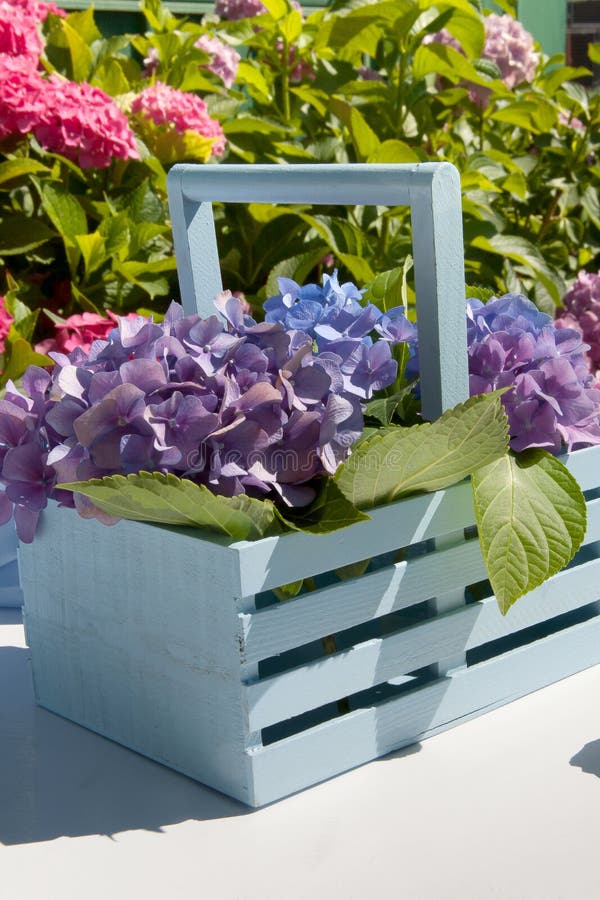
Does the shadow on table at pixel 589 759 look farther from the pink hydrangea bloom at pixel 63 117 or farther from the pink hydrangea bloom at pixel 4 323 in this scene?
the pink hydrangea bloom at pixel 63 117

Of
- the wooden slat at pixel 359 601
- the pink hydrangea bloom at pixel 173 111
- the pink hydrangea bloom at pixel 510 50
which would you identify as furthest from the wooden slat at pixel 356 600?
the pink hydrangea bloom at pixel 510 50

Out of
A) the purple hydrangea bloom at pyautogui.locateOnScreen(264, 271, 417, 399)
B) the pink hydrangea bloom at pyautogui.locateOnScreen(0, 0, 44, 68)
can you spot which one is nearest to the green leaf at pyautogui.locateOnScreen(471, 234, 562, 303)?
the pink hydrangea bloom at pyautogui.locateOnScreen(0, 0, 44, 68)

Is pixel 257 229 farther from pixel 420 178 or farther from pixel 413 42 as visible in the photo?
pixel 420 178

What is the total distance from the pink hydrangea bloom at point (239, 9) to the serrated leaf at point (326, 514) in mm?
1373

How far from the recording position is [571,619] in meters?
0.85

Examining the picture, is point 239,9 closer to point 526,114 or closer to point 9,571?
point 526,114

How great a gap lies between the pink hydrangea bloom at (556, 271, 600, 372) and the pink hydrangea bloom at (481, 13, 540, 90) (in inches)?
22.4

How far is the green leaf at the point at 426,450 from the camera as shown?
0.66 meters

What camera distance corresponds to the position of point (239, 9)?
1.89 metres

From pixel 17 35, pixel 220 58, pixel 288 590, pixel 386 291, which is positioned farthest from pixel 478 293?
pixel 220 58

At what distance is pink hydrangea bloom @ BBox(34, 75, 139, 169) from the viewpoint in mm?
1260

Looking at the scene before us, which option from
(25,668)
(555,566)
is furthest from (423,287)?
(25,668)

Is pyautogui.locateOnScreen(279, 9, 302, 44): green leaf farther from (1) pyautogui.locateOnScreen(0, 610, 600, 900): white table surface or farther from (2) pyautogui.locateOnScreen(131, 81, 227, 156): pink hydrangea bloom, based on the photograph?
(1) pyautogui.locateOnScreen(0, 610, 600, 900): white table surface

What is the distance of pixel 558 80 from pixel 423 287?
127 centimetres
